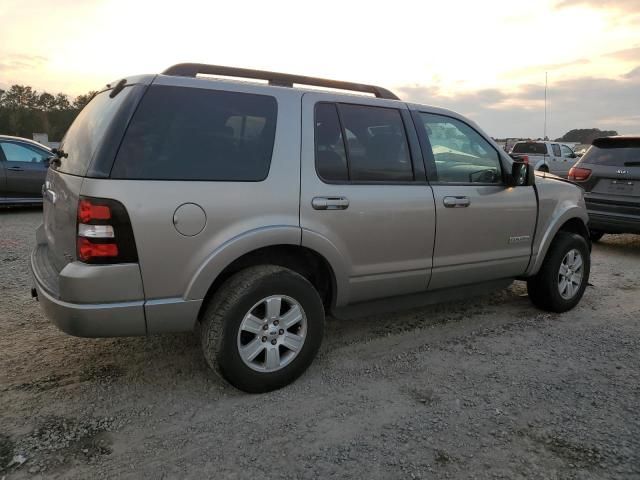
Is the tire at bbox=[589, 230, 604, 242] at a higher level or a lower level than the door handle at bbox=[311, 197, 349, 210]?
lower

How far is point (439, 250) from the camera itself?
12.5 ft

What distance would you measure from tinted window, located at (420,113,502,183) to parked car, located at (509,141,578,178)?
643 inches

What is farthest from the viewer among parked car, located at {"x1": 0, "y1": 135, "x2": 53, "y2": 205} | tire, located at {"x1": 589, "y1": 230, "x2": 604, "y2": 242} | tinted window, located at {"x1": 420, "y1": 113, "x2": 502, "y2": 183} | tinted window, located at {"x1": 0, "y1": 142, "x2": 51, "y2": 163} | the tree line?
the tree line

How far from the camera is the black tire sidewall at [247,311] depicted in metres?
2.90

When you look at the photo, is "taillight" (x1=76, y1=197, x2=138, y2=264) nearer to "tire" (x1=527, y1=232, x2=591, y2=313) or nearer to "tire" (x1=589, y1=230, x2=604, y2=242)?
"tire" (x1=527, y1=232, x2=591, y2=313)

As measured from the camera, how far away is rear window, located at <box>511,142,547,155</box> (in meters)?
19.7

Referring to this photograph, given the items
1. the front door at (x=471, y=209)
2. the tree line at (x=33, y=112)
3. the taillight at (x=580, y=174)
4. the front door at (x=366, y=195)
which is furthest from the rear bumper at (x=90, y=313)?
the tree line at (x=33, y=112)

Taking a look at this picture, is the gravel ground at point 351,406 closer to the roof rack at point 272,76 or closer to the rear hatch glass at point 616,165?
Answer: the roof rack at point 272,76

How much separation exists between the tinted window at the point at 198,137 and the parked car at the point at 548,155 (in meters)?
18.1

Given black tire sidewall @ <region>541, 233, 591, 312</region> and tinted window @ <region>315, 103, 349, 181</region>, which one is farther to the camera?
black tire sidewall @ <region>541, 233, 591, 312</region>

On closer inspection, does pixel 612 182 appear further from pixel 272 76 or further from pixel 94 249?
pixel 94 249

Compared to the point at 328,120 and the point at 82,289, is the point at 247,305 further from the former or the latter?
the point at 328,120

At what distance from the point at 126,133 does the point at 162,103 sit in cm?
26

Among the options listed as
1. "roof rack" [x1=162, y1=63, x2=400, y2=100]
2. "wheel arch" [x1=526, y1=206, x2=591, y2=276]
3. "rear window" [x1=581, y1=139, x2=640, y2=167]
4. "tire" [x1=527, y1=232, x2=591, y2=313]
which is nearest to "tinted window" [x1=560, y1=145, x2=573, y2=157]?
"rear window" [x1=581, y1=139, x2=640, y2=167]
